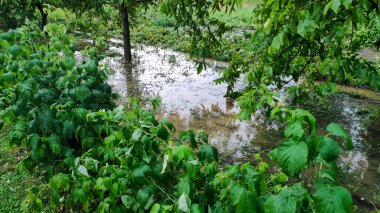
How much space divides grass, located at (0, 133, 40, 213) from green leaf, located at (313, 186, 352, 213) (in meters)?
2.94

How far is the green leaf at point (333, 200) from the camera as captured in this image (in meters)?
1.36

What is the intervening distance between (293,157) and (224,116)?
565 centimetres

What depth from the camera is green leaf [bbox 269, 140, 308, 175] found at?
141 centimetres

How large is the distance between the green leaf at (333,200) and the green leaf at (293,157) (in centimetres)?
13

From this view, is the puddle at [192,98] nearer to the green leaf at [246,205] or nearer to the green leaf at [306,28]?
the green leaf at [306,28]

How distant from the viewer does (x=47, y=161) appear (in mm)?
3264

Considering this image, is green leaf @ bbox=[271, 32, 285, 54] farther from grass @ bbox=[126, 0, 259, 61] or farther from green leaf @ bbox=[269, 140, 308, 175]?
grass @ bbox=[126, 0, 259, 61]

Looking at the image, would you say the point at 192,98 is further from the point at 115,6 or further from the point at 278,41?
the point at 278,41

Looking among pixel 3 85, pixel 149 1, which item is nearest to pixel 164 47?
pixel 149 1

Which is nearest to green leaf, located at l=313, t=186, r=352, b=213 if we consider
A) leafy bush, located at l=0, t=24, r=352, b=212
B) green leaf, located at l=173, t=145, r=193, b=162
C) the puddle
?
leafy bush, located at l=0, t=24, r=352, b=212

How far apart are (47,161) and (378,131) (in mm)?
5420

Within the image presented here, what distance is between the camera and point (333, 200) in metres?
1.38

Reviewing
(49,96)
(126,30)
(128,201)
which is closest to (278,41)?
(128,201)

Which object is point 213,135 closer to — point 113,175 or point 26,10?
point 113,175
